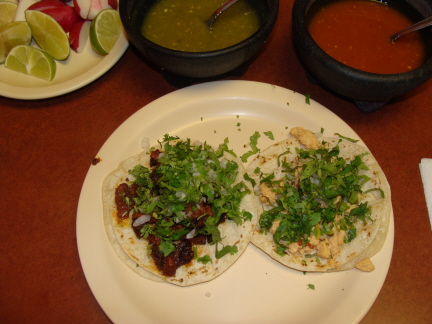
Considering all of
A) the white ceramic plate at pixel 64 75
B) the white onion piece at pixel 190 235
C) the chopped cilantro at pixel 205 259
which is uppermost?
the white ceramic plate at pixel 64 75

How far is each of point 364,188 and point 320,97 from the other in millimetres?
906

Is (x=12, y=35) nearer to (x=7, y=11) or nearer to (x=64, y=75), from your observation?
(x=7, y=11)

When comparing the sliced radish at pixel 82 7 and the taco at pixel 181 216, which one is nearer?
the taco at pixel 181 216

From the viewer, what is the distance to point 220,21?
2.63 m

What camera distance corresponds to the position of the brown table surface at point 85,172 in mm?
2289

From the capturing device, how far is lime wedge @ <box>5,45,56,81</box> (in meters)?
2.92

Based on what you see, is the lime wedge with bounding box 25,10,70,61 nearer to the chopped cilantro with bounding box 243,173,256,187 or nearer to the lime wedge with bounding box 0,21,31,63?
the lime wedge with bounding box 0,21,31,63

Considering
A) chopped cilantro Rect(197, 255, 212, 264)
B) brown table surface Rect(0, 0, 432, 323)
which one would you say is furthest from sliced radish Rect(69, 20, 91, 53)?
chopped cilantro Rect(197, 255, 212, 264)

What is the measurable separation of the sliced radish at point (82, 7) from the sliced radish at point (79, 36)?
78mm

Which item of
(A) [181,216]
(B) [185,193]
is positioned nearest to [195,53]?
(B) [185,193]

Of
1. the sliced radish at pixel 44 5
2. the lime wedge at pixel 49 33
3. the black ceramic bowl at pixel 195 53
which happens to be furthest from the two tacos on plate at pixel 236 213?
the sliced radish at pixel 44 5

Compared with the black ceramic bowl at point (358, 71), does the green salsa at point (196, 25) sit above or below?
above

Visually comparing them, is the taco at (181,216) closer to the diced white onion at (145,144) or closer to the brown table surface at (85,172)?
the diced white onion at (145,144)

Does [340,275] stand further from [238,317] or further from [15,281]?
[15,281]
